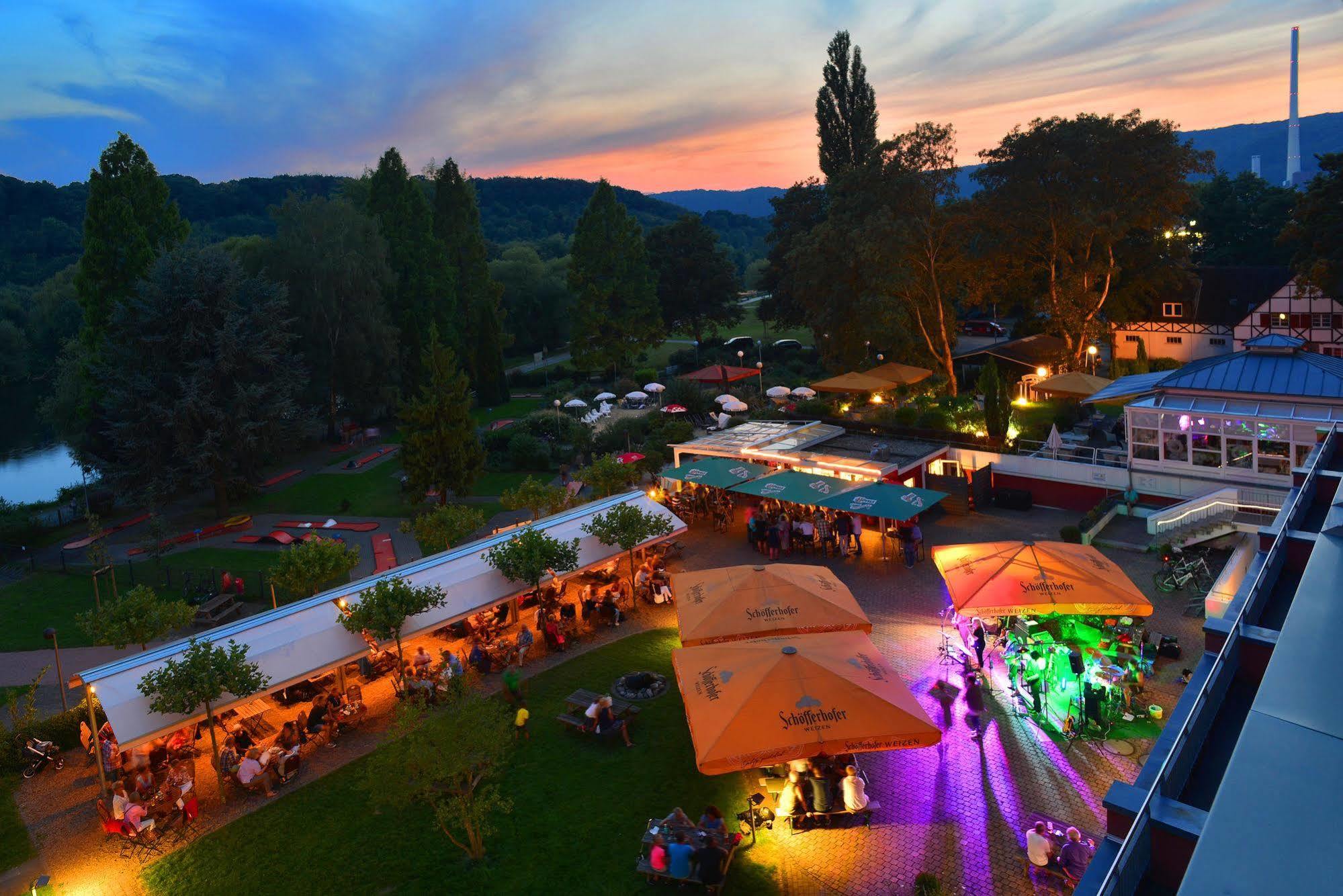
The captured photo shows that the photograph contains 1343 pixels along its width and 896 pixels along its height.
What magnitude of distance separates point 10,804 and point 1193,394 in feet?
94.9

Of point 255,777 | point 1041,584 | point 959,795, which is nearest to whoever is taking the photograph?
point 959,795

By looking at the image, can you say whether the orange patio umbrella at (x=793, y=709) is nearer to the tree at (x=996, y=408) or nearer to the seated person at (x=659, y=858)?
the seated person at (x=659, y=858)

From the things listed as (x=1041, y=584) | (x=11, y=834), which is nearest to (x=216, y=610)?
(x=11, y=834)

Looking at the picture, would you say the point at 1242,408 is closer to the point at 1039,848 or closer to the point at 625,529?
the point at 625,529

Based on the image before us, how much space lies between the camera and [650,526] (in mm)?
20156

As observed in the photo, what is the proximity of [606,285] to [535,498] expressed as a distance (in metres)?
36.1

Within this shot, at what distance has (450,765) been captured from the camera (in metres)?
10.5

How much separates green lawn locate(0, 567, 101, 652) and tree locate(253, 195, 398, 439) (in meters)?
17.2

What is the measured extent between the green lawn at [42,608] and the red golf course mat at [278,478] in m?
10.1

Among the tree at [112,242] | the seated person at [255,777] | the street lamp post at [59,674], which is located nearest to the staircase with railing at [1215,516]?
the seated person at [255,777]

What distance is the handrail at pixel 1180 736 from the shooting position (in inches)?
183

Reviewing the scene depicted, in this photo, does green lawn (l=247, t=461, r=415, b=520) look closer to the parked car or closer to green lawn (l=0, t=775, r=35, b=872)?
green lawn (l=0, t=775, r=35, b=872)

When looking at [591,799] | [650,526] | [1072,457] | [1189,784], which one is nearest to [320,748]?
[591,799]

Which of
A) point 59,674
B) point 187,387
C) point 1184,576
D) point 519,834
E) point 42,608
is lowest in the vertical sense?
point 1184,576
